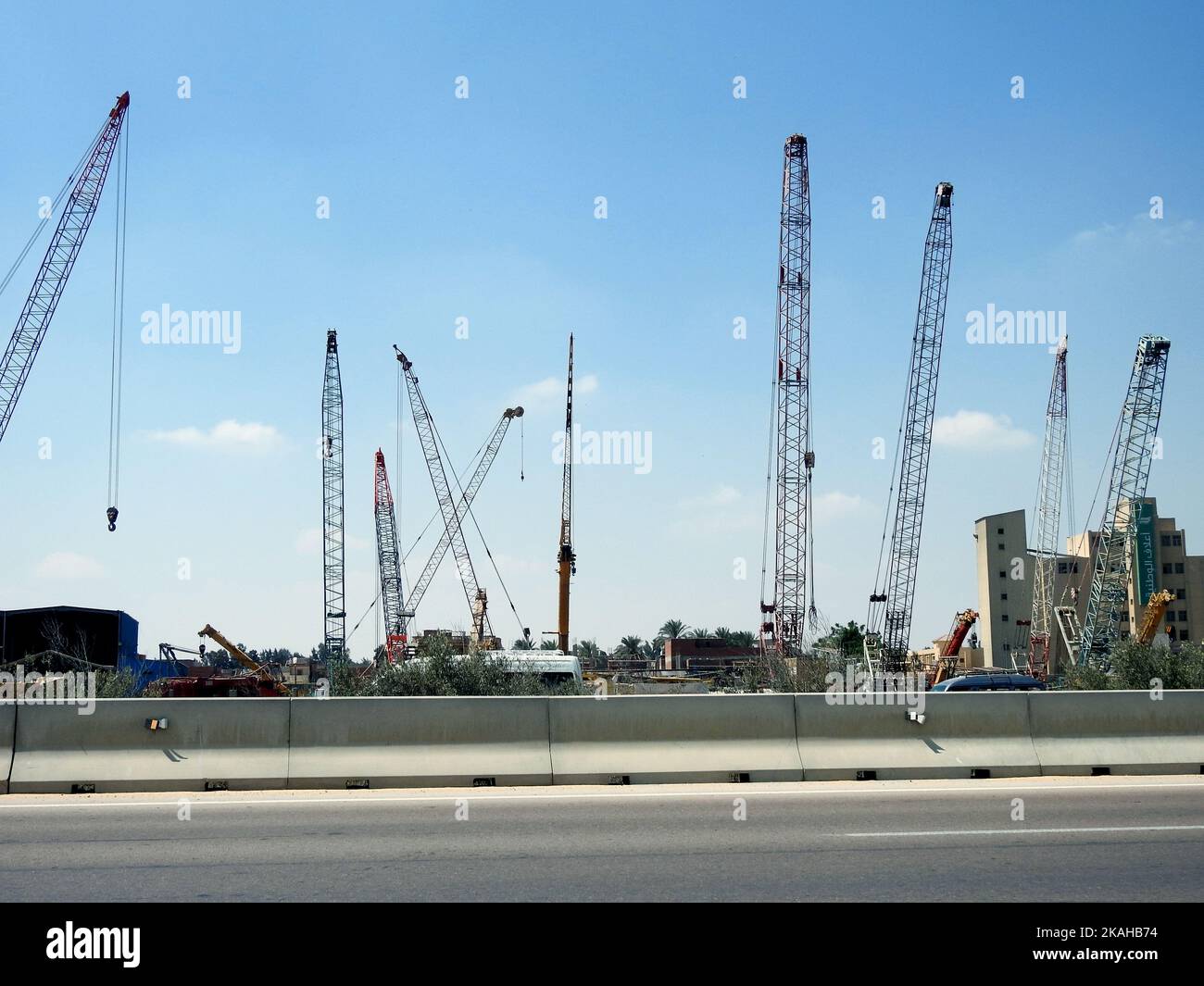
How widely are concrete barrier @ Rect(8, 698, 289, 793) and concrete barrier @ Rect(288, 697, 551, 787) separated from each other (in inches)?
13.9

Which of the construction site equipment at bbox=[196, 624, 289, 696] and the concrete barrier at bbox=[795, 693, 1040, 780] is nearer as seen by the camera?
the concrete barrier at bbox=[795, 693, 1040, 780]

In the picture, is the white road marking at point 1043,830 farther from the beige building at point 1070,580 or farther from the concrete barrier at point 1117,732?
the beige building at point 1070,580

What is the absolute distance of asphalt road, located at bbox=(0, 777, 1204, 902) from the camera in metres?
8.25

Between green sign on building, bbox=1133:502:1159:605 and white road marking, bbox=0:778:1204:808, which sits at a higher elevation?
green sign on building, bbox=1133:502:1159:605

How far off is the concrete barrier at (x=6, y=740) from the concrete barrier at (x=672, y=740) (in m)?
6.57

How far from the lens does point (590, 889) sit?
26.9 ft

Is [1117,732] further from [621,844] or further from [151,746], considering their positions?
[151,746]

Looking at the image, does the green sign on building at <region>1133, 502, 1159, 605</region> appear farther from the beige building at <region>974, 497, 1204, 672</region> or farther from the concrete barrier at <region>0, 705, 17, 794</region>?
the concrete barrier at <region>0, 705, 17, 794</region>

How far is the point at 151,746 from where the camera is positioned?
1416 cm

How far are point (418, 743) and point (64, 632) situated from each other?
153ft

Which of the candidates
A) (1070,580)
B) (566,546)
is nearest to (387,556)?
(566,546)

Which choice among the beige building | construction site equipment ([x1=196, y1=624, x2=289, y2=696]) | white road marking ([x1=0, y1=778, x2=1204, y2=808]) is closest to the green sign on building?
the beige building
